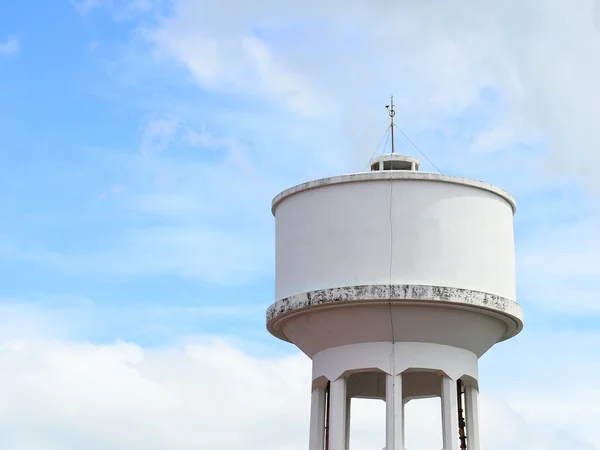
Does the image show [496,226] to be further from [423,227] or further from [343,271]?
[343,271]

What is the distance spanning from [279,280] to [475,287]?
3860mm

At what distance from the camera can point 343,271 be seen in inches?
899

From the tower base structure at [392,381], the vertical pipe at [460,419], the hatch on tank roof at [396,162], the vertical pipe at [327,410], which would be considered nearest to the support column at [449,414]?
the tower base structure at [392,381]

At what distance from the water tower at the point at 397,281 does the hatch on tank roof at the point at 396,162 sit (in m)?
1.58

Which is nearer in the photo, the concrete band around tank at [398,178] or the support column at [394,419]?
the support column at [394,419]

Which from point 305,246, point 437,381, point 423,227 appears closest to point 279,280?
point 305,246

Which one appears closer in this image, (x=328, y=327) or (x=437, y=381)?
(x=328, y=327)

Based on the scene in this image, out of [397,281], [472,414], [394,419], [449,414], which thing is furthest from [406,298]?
Result: [472,414]

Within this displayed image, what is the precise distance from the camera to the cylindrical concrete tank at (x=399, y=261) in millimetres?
22609

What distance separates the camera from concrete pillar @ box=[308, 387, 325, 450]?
79.0 feet

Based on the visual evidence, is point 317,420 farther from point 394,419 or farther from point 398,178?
point 398,178

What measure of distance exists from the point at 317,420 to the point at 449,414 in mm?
2773

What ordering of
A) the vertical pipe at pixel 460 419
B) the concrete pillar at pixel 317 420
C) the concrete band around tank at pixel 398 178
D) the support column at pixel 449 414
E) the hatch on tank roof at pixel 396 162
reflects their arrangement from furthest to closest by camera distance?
the hatch on tank roof at pixel 396 162
the vertical pipe at pixel 460 419
the concrete pillar at pixel 317 420
the concrete band around tank at pixel 398 178
the support column at pixel 449 414

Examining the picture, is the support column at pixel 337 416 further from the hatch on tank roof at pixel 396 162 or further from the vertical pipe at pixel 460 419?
the hatch on tank roof at pixel 396 162
